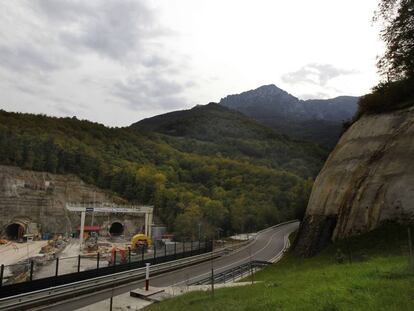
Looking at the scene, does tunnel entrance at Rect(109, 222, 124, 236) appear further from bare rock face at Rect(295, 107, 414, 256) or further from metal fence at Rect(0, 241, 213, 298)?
bare rock face at Rect(295, 107, 414, 256)

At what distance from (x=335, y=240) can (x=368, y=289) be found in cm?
995

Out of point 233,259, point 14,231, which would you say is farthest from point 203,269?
point 14,231

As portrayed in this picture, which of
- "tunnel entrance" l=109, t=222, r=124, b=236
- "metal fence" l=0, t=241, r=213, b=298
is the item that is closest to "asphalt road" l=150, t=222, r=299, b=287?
"metal fence" l=0, t=241, r=213, b=298

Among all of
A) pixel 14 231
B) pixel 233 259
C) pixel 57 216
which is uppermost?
pixel 57 216

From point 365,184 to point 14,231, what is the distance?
108 m

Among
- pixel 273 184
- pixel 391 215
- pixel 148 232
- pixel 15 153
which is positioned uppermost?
pixel 15 153

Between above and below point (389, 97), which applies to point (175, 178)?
above

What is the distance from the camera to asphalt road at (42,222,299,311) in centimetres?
2209

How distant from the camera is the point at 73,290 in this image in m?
23.0

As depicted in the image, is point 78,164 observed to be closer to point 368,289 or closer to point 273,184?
point 273,184

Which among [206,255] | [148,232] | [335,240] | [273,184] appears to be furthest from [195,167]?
[335,240]

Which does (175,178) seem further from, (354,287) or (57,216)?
(354,287)

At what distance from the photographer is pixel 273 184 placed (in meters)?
133

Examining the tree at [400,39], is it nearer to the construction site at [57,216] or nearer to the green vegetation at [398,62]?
the green vegetation at [398,62]
